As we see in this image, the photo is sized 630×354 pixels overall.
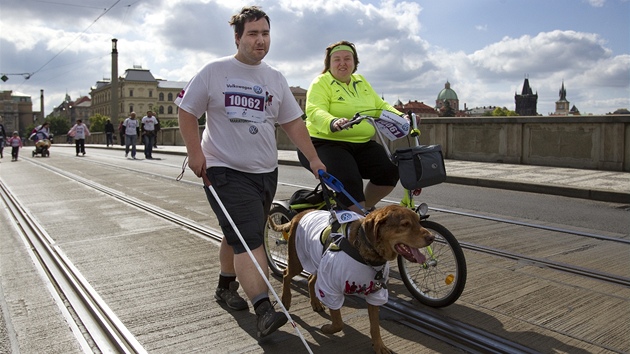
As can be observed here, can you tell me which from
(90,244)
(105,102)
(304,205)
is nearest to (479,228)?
(304,205)

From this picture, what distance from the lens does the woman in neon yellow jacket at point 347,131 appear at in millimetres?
4570

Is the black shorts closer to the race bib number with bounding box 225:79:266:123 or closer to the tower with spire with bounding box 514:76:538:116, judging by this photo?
the race bib number with bounding box 225:79:266:123

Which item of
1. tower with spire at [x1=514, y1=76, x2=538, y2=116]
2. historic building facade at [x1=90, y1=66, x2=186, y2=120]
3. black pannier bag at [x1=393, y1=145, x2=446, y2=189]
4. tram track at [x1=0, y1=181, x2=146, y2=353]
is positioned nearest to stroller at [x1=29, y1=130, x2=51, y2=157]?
tram track at [x1=0, y1=181, x2=146, y2=353]

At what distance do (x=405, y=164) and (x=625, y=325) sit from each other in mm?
1731

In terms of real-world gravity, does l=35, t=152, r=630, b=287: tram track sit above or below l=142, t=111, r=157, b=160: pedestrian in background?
below

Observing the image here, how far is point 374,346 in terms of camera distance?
3.18m

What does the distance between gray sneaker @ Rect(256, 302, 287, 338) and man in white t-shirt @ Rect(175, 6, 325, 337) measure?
0.04 m

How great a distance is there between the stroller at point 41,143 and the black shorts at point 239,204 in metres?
28.6

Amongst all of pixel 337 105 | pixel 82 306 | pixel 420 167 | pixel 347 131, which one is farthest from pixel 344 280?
pixel 82 306

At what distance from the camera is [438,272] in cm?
396

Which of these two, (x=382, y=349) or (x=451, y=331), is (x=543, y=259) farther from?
(x=382, y=349)

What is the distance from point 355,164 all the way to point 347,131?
0.30 m

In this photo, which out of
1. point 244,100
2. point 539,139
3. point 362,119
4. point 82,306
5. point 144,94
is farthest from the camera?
point 144,94

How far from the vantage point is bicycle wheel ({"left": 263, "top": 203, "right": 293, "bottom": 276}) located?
15.6 ft
